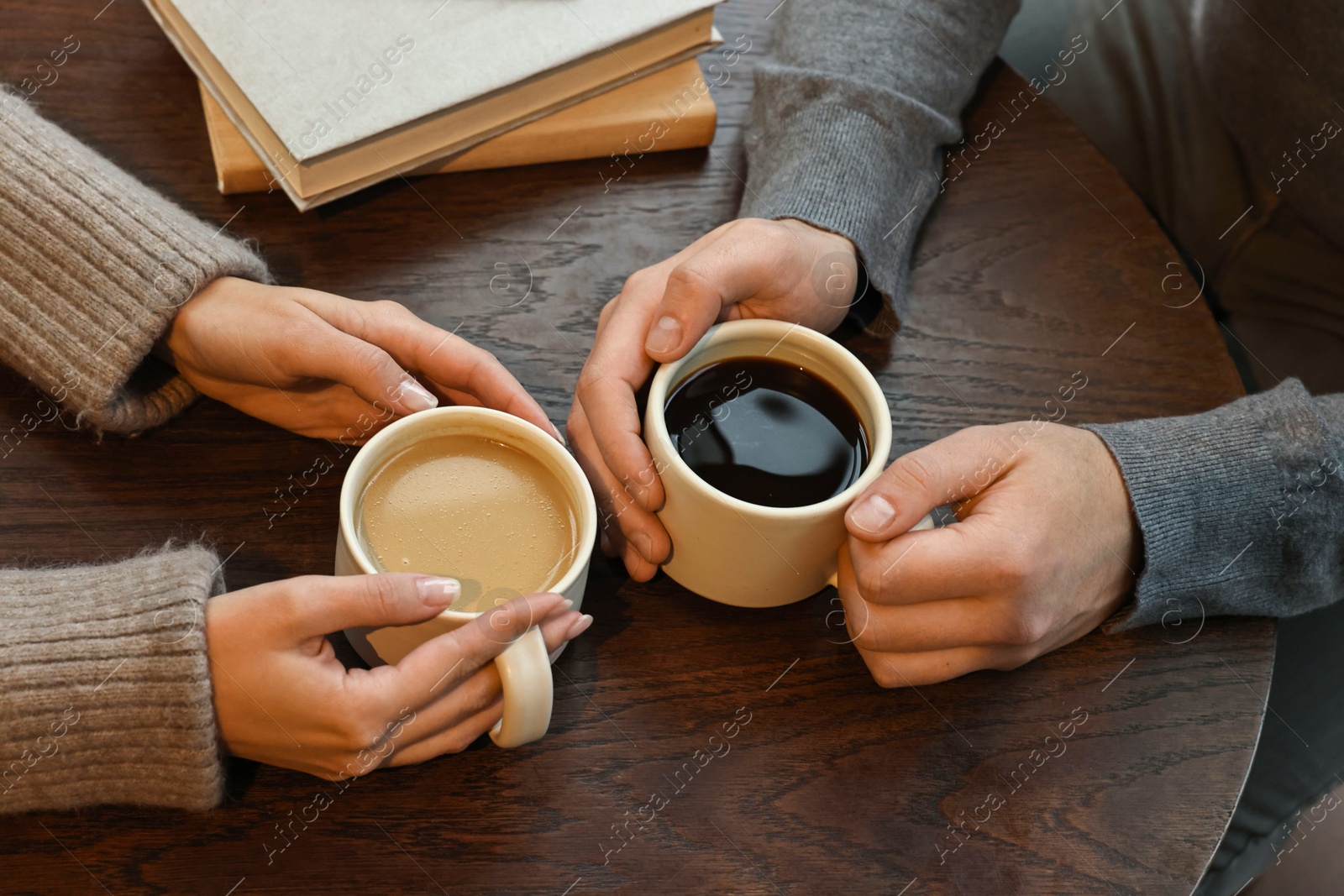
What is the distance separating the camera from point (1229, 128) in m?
1.37

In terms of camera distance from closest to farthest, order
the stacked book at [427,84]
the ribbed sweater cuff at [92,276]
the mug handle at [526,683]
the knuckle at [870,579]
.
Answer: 1. the mug handle at [526,683]
2. the knuckle at [870,579]
3. the ribbed sweater cuff at [92,276]
4. the stacked book at [427,84]

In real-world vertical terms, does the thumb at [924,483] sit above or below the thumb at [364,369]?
below

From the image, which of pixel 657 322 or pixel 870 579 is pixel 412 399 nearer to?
pixel 657 322

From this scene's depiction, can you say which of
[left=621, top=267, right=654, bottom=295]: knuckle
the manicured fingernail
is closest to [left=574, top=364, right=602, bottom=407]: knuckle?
[left=621, top=267, right=654, bottom=295]: knuckle

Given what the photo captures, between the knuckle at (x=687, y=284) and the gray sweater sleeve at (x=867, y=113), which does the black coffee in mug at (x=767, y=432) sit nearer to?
the knuckle at (x=687, y=284)

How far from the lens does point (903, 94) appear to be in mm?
1225

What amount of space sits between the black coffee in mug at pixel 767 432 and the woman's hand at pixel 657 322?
48 mm

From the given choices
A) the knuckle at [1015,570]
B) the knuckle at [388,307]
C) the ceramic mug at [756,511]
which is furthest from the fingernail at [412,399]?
the knuckle at [1015,570]

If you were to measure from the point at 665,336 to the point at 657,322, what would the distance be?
24mm

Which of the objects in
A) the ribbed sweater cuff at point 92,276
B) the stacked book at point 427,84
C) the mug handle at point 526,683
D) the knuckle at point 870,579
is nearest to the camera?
the mug handle at point 526,683

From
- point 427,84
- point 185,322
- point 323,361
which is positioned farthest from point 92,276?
point 427,84

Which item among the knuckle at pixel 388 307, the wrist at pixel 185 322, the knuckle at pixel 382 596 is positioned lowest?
the knuckle at pixel 382 596

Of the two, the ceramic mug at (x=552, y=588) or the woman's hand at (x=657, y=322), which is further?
the woman's hand at (x=657, y=322)

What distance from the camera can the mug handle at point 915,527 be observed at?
2.81ft
